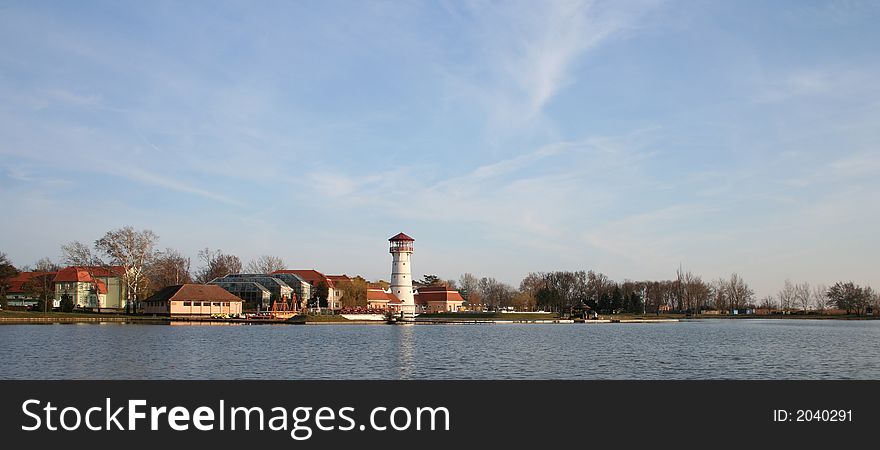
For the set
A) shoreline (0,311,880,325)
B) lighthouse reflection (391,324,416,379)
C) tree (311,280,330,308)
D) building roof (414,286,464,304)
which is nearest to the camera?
lighthouse reflection (391,324,416,379)

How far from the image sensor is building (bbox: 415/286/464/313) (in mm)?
151375

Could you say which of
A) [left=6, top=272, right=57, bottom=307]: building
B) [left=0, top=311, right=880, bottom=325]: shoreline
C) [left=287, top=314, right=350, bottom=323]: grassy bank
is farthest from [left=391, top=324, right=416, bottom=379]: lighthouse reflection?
[left=6, top=272, right=57, bottom=307]: building

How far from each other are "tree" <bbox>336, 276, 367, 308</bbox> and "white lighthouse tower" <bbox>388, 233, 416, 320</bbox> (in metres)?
6.81

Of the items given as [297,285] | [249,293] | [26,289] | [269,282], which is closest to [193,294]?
[249,293]

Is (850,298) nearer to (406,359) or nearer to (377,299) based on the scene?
(377,299)

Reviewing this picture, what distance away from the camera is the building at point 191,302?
289 feet

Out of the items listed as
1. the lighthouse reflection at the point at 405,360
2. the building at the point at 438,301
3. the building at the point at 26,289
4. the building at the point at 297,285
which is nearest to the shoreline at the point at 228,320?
the building at the point at 26,289

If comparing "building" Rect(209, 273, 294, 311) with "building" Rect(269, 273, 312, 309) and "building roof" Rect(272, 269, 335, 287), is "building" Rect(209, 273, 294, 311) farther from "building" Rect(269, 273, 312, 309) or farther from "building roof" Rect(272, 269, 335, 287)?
"building roof" Rect(272, 269, 335, 287)

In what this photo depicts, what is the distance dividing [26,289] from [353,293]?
44.4 meters

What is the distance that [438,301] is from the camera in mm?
152750

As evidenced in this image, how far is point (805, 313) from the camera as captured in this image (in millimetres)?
A: 157000

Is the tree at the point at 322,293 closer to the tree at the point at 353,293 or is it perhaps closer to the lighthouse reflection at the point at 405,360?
the tree at the point at 353,293

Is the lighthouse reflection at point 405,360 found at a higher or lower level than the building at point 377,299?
lower

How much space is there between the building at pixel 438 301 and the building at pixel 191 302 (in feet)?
191
